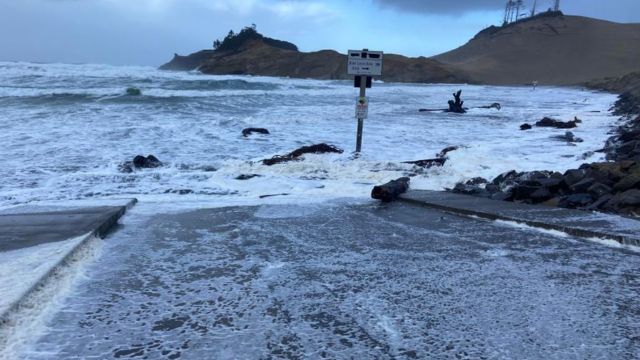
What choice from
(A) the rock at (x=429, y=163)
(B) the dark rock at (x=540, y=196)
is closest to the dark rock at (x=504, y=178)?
(B) the dark rock at (x=540, y=196)

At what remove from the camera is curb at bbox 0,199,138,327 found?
363 cm

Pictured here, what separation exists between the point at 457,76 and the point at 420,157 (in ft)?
269

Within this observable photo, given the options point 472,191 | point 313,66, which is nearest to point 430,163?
point 472,191

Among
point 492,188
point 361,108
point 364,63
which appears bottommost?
point 492,188

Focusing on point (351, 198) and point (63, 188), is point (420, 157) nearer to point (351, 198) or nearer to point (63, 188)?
point (351, 198)

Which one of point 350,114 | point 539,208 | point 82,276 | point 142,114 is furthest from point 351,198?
point 350,114

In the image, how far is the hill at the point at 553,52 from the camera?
328ft

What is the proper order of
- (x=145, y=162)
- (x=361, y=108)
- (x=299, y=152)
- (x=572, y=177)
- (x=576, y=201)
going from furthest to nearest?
(x=361, y=108) < (x=299, y=152) < (x=145, y=162) < (x=572, y=177) < (x=576, y=201)

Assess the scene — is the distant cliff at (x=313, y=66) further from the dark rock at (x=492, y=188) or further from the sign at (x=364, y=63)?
the dark rock at (x=492, y=188)

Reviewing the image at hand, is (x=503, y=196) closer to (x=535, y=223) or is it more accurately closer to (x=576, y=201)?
(x=576, y=201)

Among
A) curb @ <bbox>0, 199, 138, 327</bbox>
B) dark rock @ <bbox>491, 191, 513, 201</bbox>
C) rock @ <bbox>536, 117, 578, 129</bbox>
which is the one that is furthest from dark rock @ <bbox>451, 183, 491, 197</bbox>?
rock @ <bbox>536, 117, 578, 129</bbox>

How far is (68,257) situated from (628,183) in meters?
7.02

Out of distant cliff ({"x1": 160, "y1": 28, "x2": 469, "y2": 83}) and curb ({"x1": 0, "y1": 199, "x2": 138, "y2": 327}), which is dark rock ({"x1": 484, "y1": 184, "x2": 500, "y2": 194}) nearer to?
curb ({"x1": 0, "y1": 199, "x2": 138, "y2": 327})

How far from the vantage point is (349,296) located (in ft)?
13.9
